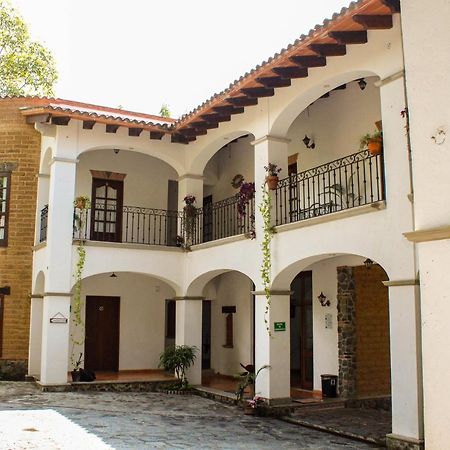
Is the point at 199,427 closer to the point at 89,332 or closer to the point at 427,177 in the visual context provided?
the point at 427,177

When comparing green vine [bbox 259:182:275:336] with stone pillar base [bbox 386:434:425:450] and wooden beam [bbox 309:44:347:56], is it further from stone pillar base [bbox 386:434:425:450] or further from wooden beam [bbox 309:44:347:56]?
stone pillar base [bbox 386:434:425:450]

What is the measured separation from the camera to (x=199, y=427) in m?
10.2

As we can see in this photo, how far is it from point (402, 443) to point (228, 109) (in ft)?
24.6

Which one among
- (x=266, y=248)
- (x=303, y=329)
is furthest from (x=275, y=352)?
(x=303, y=329)

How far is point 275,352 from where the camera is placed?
11.8 m

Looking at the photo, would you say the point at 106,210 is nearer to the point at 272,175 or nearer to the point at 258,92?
the point at 272,175

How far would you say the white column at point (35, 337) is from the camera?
1549 centimetres

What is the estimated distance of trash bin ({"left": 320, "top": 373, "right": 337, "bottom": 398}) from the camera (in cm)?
1270

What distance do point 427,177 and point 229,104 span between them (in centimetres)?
700

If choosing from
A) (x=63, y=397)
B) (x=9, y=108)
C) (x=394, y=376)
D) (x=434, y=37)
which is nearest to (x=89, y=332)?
(x=63, y=397)

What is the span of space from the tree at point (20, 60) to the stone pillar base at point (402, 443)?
20.5 metres

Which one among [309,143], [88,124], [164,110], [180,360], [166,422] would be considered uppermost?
[164,110]

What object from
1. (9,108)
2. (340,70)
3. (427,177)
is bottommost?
(427,177)

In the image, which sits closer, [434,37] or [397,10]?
[434,37]
